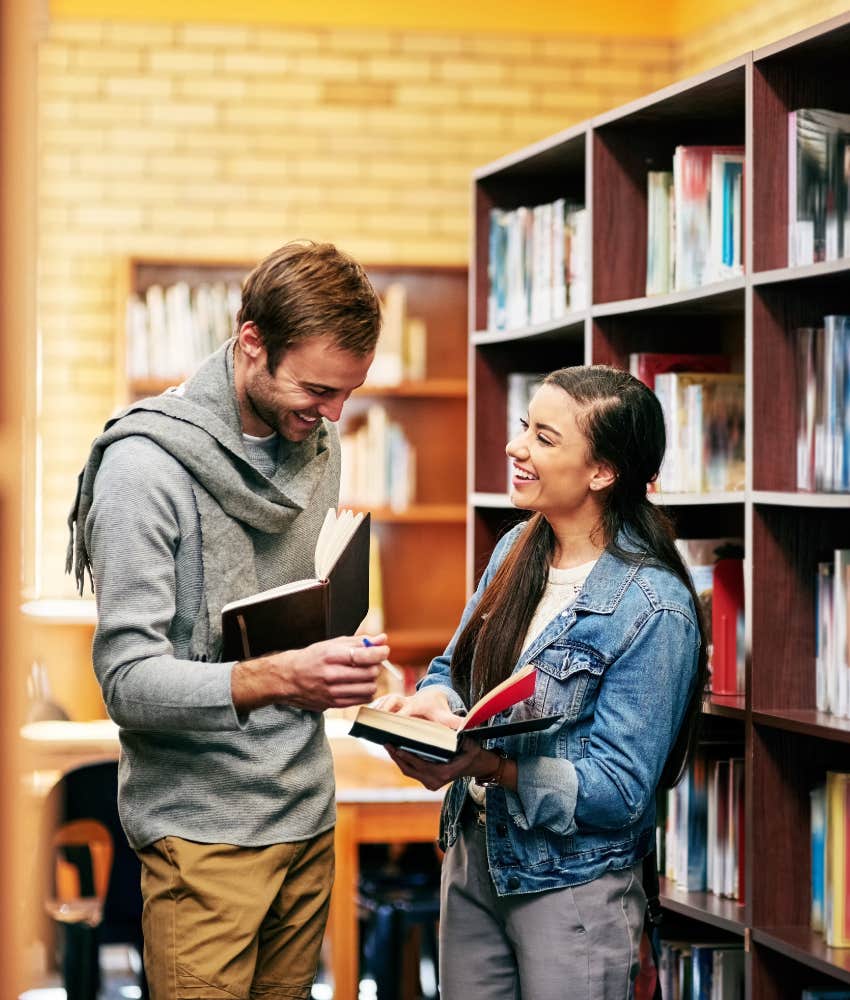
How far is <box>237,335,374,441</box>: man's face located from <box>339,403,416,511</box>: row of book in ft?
10.7

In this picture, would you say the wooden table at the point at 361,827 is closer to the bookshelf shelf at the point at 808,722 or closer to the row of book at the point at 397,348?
the bookshelf shelf at the point at 808,722

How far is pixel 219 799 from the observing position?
6.05 ft

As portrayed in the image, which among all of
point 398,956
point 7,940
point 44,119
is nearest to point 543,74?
point 44,119

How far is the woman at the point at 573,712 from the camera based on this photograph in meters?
1.90

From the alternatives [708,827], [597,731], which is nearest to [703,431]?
[708,827]

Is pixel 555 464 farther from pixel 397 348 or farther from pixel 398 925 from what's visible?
pixel 397 348

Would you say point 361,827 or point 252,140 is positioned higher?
point 252,140

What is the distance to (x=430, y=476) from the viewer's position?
18.1 ft

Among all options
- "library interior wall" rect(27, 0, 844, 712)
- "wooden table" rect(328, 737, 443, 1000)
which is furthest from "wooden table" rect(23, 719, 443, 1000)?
"library interior wall" rect(27, 0, 844, 712)

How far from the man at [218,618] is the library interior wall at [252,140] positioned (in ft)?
11.3

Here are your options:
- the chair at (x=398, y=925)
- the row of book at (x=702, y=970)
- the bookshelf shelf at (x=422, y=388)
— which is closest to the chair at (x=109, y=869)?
the chair at (x=398, y=925)

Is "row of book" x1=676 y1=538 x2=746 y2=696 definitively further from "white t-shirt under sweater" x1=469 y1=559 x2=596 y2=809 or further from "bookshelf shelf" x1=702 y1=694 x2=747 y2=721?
"white t-shirt under sweater" x1=469 y1=559 x2=596 y2=809

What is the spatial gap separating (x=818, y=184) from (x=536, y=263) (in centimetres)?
90

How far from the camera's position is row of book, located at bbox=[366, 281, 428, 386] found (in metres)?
5.22
